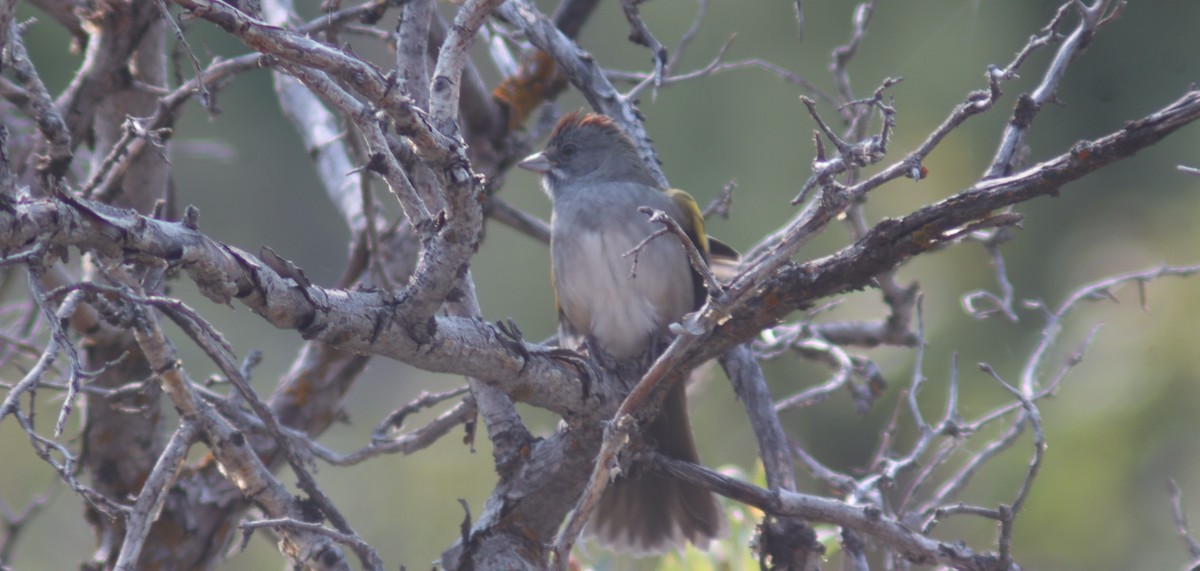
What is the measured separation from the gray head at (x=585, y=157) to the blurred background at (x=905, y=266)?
1026 mm

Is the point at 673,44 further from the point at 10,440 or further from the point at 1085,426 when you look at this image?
the point at 10,440

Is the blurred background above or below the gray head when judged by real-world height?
above

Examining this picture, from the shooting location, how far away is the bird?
12.8ft

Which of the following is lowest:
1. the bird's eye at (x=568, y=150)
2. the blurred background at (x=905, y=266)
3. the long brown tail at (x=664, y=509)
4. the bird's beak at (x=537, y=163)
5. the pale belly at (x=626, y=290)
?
the long brown tail at (x=664, y=509)

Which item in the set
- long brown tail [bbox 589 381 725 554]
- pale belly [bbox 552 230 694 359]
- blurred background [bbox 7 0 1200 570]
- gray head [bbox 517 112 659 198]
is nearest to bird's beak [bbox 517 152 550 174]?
gray head [bbox 517 112 659 198]

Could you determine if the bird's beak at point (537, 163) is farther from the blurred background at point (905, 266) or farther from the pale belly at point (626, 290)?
the blurred background at point (905, 266)

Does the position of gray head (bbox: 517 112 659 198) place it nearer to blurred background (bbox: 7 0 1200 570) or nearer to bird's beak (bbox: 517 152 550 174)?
bird's beak (bbox: 517 152 550 174)

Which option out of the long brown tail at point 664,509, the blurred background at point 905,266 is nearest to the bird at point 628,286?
the long brown tail at point 664,509

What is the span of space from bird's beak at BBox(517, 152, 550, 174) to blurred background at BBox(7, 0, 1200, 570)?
3.46ft

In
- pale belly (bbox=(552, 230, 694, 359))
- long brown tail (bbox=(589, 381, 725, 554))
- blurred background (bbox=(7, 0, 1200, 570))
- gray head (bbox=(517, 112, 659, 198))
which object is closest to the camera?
long brown tail (bbox=(589, 381, 725, 554))

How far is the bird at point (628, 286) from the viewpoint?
3.90 meters

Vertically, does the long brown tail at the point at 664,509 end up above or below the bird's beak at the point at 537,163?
below

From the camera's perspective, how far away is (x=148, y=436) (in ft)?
12.5

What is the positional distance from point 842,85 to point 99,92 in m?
2.59
